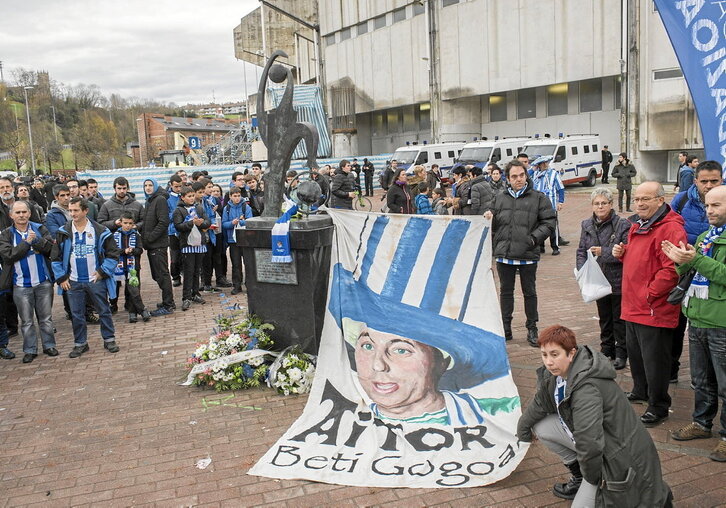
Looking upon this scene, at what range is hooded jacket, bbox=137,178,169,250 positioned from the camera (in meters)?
9.78

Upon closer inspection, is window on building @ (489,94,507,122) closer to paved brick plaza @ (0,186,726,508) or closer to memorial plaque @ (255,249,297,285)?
paved brick plaza @ (0,186,726,508)

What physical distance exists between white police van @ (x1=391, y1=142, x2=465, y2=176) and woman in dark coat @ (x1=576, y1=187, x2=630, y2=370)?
23.9 metres

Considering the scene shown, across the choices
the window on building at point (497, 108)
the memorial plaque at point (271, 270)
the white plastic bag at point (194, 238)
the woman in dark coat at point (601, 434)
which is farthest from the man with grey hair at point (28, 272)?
the window on building at point (497, 108)

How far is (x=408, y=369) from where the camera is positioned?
18.7ft

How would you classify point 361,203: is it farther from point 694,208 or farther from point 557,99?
point 557,99

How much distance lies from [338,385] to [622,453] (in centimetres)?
297

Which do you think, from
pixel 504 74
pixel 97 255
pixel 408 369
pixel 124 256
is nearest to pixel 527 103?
pixel 504 74

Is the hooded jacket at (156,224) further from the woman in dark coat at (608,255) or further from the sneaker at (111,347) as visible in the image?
the woman in dark coat at (608,255)

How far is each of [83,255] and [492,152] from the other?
23386 millimetres

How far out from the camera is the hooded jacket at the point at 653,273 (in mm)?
4863

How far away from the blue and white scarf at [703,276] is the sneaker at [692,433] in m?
1.04

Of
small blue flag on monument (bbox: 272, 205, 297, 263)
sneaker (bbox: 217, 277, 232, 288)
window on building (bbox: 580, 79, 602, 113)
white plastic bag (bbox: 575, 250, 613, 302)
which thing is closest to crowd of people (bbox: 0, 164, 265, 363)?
sneaker (bbox: 217, 277, 232, 288)

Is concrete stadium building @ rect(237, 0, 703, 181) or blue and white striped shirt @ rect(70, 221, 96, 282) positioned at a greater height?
concrete stadium building @ rect(237, 0, 703, 181)

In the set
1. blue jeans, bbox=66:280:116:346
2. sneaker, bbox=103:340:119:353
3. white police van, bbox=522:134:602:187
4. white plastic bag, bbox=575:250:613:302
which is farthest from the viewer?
white police van, bbox=522:134:602:187
